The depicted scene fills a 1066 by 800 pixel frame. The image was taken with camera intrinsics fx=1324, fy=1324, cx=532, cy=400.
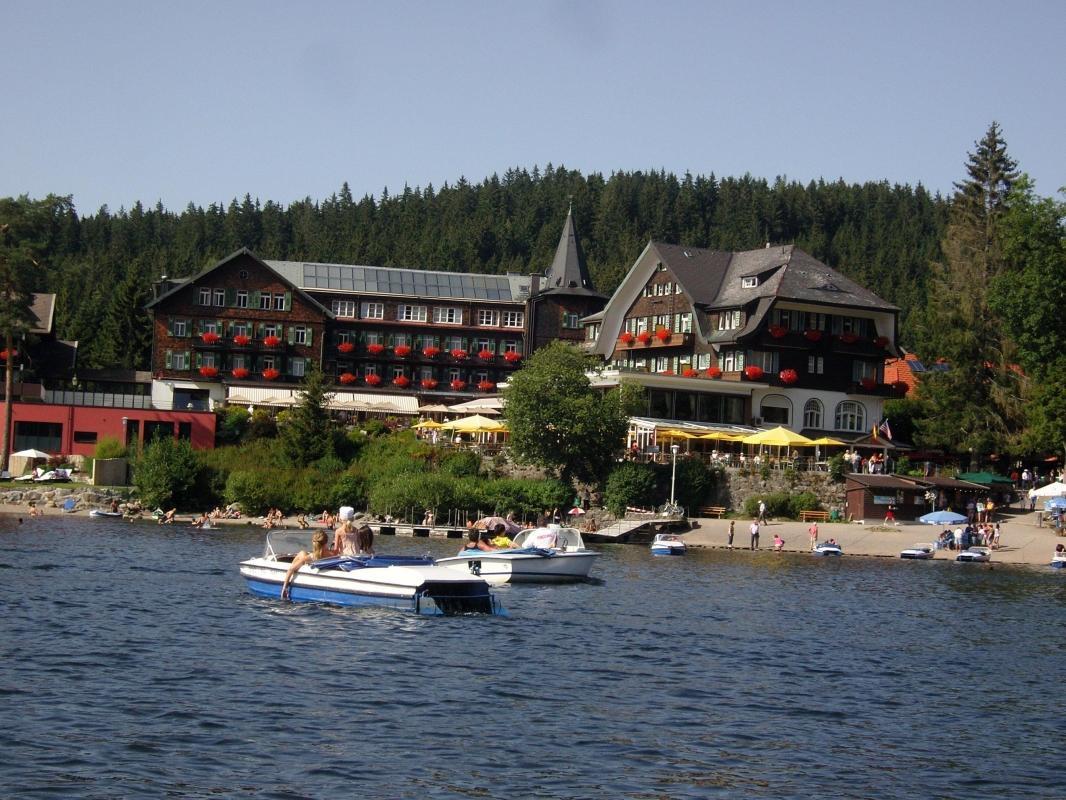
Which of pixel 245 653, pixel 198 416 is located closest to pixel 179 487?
pixel 198 416

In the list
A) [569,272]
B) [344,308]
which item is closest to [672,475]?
[569,272]

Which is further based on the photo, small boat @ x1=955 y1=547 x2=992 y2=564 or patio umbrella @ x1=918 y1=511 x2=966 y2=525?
patio umbrella @ x1=918 y1=511 x2=966 y2=525

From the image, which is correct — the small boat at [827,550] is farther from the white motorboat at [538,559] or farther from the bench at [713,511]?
the white motorboat at [538,559]

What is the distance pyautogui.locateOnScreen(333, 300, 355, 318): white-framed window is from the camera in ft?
344

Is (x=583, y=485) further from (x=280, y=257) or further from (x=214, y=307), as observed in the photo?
(x=280, y=257)

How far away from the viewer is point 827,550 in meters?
60.4

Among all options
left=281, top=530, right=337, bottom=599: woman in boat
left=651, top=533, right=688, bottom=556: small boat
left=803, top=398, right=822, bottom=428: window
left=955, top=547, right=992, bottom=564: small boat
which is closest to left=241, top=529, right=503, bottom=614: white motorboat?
left=281, top=530, right=337, bottom=599: woman in boat

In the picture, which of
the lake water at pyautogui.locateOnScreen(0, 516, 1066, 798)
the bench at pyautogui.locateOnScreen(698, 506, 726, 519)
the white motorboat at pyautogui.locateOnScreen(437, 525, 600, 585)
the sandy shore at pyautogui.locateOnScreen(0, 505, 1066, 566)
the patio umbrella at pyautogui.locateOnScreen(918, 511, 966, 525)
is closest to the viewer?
the lake water at pyautogui.locateOnScreen(0, 516, 1066, 798)

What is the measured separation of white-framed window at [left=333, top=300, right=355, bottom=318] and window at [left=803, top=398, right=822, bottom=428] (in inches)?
1551

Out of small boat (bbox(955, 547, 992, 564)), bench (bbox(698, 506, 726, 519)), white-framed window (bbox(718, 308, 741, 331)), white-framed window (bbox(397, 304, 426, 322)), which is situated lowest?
small boat (bbox(955, 547, 992, 564))

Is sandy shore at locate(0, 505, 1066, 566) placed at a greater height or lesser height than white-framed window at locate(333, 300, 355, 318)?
lesser

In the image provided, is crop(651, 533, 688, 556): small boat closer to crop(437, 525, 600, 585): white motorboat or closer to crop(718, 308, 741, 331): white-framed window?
crop(437, 525, 600, 585): white motorboat

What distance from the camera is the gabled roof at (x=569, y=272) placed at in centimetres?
10475

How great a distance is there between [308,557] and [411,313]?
242ft
